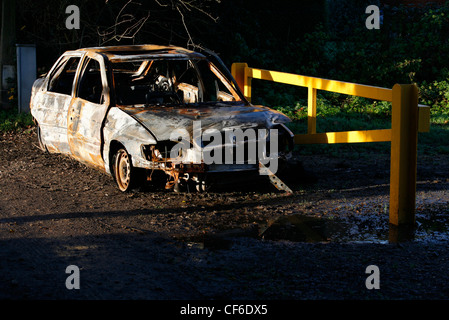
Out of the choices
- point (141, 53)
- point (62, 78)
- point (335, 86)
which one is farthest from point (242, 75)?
point (62, 78)

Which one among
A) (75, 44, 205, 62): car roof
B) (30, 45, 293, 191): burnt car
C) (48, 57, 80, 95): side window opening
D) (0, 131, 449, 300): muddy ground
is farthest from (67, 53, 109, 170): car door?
(48, 57, 80, 95): side window opening

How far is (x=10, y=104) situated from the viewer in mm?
15453

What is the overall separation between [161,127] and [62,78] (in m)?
3.24

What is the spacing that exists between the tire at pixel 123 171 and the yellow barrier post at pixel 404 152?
2.95 meters

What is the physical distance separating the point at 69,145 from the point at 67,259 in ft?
12.3

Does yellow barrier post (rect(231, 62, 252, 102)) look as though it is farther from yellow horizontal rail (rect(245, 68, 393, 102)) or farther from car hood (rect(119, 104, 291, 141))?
car hood (rect(119, 104, 291, 141))

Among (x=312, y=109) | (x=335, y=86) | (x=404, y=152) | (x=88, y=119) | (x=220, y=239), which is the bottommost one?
(x=220, y=239)

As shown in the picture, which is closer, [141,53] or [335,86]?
[335,86]

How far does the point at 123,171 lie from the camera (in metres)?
8.16

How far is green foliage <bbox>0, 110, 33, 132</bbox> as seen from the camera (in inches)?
524

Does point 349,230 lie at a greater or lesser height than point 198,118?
lesser

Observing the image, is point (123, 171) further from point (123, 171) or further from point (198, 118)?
point (198, 118)
